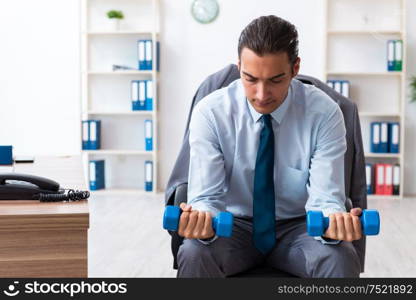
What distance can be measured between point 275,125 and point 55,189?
2.29 ft

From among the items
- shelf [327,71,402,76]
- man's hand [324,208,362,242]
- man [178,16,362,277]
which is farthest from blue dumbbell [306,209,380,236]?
shelf [327,71,402,76]

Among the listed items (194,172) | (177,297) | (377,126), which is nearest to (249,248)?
(194,172)

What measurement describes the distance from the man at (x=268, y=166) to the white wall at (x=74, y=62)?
400cm

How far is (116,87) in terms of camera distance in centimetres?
632

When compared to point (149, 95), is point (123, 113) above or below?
below

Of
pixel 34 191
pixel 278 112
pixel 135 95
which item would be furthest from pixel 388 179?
pixel 34 191

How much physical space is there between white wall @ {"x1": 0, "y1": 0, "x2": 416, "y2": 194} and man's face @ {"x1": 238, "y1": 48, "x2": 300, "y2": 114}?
4.21 metres

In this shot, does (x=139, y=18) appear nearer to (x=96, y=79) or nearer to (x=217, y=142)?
(x=96, y=79)

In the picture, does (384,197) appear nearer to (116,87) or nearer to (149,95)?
(149,95)

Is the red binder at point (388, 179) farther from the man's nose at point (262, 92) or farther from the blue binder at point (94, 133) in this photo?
the man's nose at point (262, 92)

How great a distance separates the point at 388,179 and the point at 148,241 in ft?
8.21

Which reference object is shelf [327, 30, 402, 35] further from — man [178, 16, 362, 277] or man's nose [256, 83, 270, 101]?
man's nose [256, 83, 270, 101]

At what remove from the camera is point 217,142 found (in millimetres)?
2107

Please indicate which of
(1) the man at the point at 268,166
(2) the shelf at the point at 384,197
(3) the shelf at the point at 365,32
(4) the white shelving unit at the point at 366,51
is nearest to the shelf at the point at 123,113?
(4) the white shelving unit at the point at 366,51
